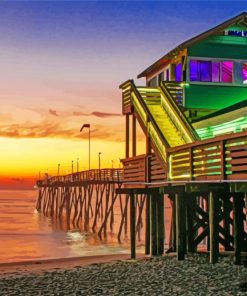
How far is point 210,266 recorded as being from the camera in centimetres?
1446

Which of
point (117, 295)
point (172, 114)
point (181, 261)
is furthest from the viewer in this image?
point (172, 114)

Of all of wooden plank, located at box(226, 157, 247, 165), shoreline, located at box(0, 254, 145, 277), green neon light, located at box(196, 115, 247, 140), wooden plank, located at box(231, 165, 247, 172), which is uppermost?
green neon light, located at box(196, 115, 247, 140)

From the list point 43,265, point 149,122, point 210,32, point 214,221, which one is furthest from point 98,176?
point 214,221

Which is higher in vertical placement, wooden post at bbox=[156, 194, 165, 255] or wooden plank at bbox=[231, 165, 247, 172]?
wooden plank at bbox=[231, 165, 247, 172]

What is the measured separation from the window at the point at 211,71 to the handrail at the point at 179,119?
2.07 m

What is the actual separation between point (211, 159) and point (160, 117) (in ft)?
26.5

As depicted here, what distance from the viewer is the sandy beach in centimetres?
1152

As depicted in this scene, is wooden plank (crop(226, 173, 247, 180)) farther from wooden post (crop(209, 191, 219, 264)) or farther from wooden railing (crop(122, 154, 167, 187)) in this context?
wooden railing (crop(122, 154, 167, 187))

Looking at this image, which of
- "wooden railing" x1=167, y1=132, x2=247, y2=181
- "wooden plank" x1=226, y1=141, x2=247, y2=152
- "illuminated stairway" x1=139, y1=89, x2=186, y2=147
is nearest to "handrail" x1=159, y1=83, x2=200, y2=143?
"illuminated stairway" x1=139, y1=89, x2=186, y2=147

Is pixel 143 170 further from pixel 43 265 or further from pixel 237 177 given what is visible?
pixel 237 177

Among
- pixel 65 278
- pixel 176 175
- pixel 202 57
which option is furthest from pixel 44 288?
pixel 202 57

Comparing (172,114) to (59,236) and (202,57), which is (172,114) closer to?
(202,57)

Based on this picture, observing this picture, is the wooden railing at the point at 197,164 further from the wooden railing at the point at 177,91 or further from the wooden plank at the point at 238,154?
the wooden railing at the point at 177,91

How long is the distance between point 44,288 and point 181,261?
16.4 feet
